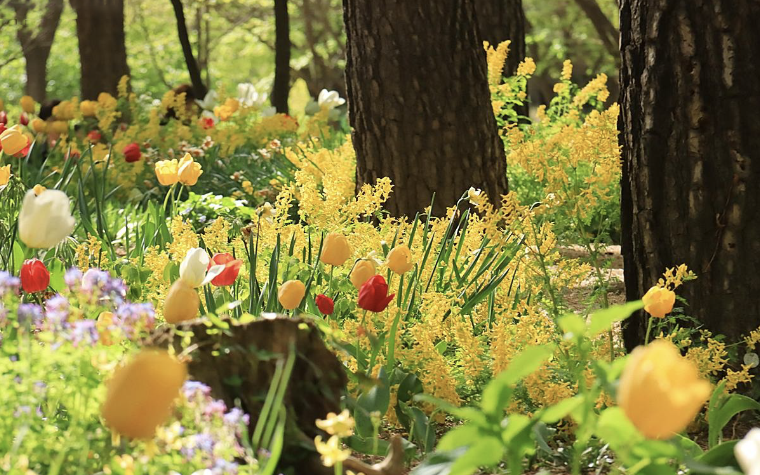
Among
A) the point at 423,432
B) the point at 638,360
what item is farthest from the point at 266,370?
the point at 638,360

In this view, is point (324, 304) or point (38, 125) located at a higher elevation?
point (38, 125)

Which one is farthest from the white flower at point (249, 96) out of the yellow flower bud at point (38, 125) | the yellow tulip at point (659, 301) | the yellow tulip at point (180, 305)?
the yellow tulip at point (180, 305)

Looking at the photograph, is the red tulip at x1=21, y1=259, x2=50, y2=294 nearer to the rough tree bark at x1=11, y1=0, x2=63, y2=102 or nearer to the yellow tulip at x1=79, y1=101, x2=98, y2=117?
the yellow tulip at x1=79, y1=101, x2=98, y2=117

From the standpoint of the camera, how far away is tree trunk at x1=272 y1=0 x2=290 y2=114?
38.2 ft

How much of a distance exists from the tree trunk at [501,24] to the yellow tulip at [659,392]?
21.2ft

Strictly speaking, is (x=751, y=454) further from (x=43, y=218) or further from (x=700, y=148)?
(x=700, y=148)

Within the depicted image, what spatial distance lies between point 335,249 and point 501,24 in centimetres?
526

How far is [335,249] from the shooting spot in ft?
9.39

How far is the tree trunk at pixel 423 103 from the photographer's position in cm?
540

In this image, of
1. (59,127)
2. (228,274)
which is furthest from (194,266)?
(59,127)

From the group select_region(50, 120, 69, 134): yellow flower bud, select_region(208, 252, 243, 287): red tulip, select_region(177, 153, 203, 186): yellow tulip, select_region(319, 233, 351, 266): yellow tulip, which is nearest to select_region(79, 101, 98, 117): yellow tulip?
select_region(50, 120, 69, 134): yellow flower bud

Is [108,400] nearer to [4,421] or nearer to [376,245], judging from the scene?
[4,421]

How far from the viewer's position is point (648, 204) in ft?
10.6

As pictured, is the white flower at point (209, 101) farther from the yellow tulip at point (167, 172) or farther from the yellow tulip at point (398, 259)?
the yellow tulip at point (398, 259)
